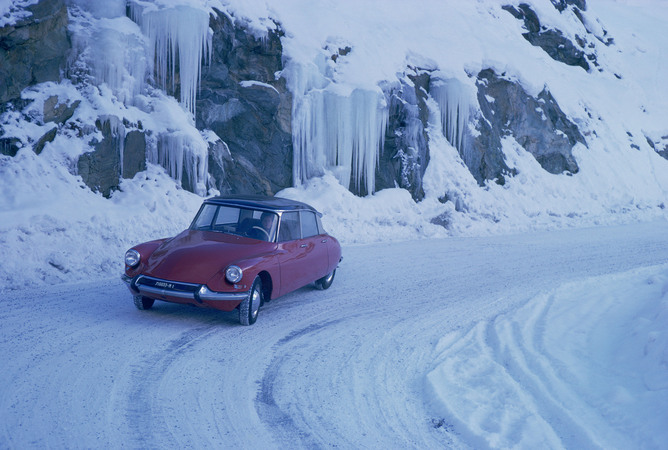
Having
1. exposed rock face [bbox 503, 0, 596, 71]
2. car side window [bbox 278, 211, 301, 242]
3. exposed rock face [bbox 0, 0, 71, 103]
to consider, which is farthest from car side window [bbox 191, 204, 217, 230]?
exposed rock face [bbox 503, 0, 596, 71]

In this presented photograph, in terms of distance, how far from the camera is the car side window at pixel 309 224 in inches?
317

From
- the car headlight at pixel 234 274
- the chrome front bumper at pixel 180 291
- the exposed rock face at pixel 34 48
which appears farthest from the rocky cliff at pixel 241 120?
the car headlight at pixel 234 274

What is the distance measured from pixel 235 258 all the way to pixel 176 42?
9.45 m

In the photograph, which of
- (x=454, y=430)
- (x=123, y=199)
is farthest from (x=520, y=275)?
(x=123, y=199)

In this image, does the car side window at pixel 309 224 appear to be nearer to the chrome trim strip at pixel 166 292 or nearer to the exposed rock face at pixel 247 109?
the chrome trim strip at pixel 166 292

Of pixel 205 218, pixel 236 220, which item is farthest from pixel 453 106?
pixel 205 218

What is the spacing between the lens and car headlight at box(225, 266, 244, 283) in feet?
20.0

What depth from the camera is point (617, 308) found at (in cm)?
725

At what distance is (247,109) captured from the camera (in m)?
15.5

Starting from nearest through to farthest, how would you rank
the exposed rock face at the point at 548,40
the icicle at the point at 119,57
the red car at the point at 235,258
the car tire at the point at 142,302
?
1. the red car at the point at 235,258
2. the car tire at the point at 142,302
3. the icicle at the point at 119,57
4. the exposed rock face at the point at 548,40

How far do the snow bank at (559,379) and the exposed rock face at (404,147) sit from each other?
11.1m

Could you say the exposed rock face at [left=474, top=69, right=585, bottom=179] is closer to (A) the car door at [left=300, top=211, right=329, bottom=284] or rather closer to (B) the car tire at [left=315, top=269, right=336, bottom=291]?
(B) the car tire at [left=315, top=269, right=336, bottom=291]

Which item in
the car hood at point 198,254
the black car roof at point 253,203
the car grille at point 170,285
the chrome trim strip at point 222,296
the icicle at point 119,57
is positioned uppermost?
the icicle at point 119,57

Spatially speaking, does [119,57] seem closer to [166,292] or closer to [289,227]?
[289,227]
